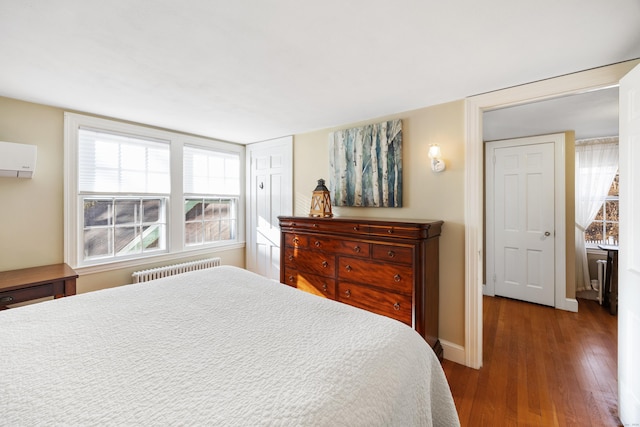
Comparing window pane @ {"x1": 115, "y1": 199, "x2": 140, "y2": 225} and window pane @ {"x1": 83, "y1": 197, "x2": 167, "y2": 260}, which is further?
window pane @ {"x1": 115, "y1": 199, "x2": 140, "y2": 225}

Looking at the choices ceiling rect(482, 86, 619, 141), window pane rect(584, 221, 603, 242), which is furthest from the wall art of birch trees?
window pane rect(584, 221, 603, 242)

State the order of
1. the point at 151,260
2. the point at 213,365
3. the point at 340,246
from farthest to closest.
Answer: the point at 151,260 < the point at 340,246 < the point at 213,365

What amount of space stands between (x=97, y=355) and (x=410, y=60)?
88.0 inches

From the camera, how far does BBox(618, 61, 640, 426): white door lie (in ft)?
5.22

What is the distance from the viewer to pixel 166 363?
0.94 metres

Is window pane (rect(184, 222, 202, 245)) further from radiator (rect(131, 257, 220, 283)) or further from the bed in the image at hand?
the bed

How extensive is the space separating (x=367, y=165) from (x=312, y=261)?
1.21 meters

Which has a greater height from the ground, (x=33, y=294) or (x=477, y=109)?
(x=477, y=109)

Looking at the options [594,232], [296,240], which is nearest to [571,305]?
[594,232]

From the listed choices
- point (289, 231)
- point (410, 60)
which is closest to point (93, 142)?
point (289, 231)

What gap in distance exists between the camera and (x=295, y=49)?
1669 mm

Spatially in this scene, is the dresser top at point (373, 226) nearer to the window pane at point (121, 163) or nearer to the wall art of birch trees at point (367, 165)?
the wall art of birch trees at point (367, 165)

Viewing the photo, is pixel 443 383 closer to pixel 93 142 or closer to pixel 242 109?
pixel 242 109

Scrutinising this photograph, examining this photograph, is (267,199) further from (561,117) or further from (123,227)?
(561,117)
